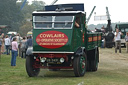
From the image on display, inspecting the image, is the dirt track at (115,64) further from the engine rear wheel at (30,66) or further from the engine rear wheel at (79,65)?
the engine rear wheel at (30,66)

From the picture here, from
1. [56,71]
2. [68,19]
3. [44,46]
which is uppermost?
[68,19]

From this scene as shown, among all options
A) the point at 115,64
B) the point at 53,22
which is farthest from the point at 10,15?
the point at 53,22

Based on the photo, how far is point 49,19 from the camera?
49.1ft

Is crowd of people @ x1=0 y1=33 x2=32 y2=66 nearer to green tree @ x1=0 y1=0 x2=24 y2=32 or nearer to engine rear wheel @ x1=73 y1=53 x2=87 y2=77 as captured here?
engine rear wheel @ x1=73 y1=53 x2=87 y2=77

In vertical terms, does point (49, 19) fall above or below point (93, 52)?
above

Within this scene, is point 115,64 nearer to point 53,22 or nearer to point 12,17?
point 53,22

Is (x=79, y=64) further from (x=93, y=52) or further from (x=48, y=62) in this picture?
(x=93, y=52)

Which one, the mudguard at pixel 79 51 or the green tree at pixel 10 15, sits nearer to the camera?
the mudguard at pixel 79 51

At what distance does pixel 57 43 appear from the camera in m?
14.3

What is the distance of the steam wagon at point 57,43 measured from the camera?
562 inches

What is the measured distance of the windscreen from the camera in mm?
14672

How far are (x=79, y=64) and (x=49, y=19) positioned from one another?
2067 millimetres

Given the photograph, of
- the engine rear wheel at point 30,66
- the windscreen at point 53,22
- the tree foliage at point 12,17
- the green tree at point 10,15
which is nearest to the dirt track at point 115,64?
the windscreen at point 53,22

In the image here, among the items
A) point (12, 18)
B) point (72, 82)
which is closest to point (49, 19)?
point (72, 82)
